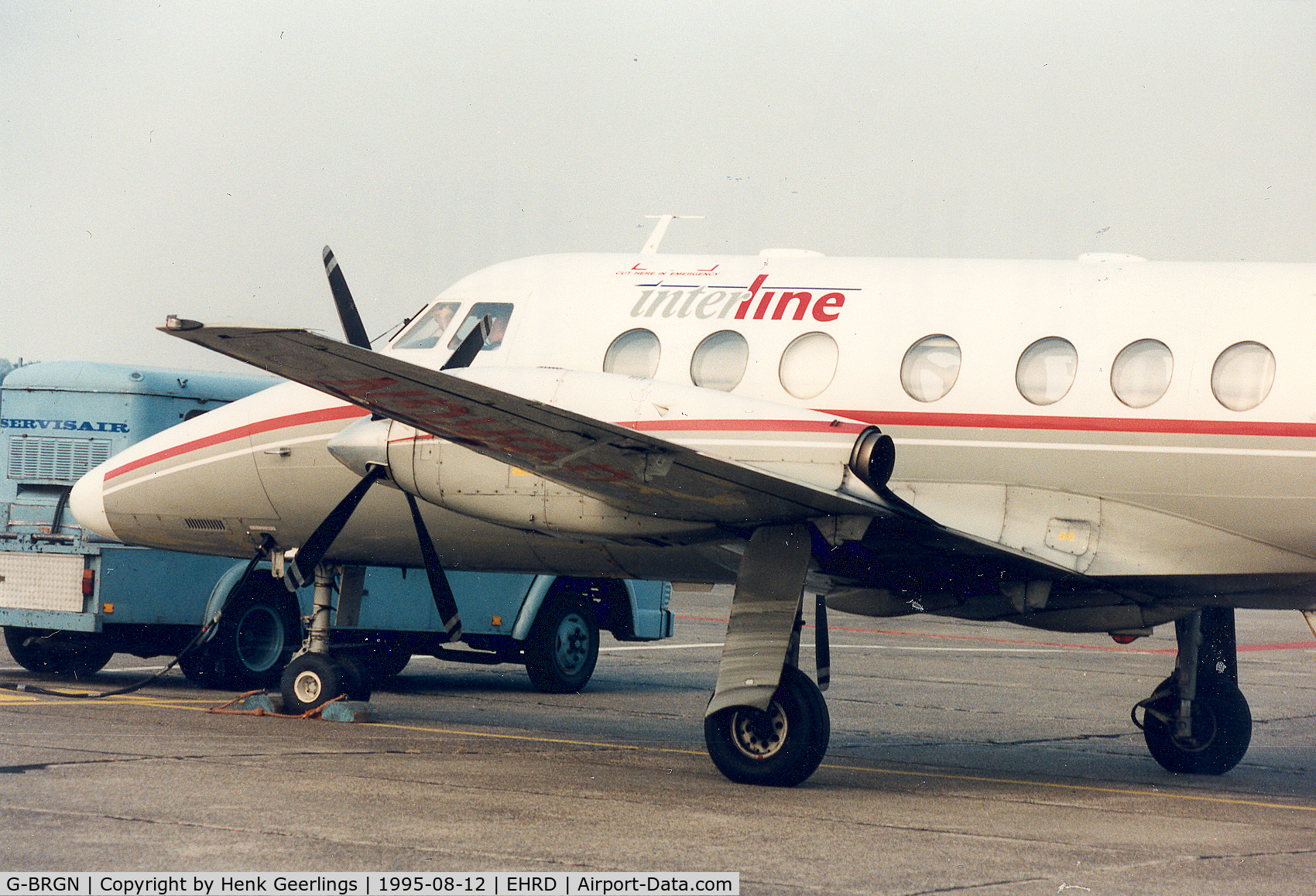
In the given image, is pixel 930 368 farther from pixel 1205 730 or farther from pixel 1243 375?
pixel 1205 730

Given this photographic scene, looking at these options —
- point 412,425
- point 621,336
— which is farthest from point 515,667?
point 412,425

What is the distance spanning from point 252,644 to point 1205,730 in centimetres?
1003

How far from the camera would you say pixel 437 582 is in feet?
37.8

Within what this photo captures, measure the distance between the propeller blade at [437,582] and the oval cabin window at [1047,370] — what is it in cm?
456

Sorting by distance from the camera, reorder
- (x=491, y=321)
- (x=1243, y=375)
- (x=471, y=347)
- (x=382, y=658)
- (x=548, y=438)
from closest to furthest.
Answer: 1. (x=548, y=438)
2. (x=1243, y=375)
3. (x=471, y=347)
4. (x=491, y=321)
5. (x=382, y=658)

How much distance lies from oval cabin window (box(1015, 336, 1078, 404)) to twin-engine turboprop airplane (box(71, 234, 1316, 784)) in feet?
0.05

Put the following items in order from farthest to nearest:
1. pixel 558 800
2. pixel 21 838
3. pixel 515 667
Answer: pixel 515 667, pixel 558 800, pixel 21 838

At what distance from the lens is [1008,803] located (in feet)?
32.6

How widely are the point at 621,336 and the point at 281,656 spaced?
6.98 meters

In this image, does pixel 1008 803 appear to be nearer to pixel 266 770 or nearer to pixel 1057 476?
pixel 1057 476

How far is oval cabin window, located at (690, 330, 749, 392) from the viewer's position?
37.4 feet

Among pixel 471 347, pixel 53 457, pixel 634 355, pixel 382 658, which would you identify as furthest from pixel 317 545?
pixel 53 457

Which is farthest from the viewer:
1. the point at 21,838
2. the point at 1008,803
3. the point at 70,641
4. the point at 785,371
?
the point at 70,641

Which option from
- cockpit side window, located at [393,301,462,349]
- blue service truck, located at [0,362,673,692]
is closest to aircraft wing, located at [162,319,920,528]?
cockpit side window, located at [393,301,462,349]
